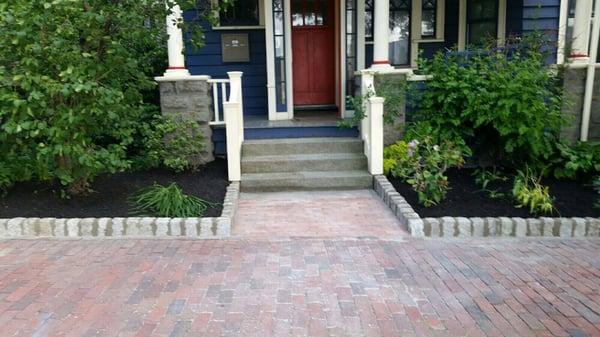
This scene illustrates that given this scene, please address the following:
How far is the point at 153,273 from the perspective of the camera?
3.79 m

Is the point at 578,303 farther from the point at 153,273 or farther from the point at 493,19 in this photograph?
the point at 493,19

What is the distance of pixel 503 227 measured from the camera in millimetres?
4578

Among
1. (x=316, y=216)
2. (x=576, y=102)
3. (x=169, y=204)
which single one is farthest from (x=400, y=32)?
(x=169, y=204)

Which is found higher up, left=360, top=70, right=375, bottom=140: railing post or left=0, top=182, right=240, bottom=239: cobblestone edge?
left=360, top=70, right=375, bottom=140: railing post

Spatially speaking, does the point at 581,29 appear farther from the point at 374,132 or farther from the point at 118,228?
the point at 118,228

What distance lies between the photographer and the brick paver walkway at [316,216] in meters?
4.73

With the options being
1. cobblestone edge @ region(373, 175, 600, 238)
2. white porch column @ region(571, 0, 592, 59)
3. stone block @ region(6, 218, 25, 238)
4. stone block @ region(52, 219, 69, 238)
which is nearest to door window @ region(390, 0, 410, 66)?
white porch column @ region(571, 0, 592, 59)

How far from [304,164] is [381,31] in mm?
2152

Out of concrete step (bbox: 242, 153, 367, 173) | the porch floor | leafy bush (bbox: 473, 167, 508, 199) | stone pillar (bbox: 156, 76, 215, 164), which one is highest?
stone pillar (bbox: 156, 76, 215, 164)

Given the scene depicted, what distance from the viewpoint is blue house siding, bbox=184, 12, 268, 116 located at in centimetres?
845

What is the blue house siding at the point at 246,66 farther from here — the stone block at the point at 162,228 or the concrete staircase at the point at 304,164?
the stone block at the point at 162,228

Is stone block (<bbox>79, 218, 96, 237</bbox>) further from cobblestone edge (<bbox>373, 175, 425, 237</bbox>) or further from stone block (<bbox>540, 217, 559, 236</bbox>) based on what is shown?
stone block (<bbox>540, 217, 559, 236</bbox>)

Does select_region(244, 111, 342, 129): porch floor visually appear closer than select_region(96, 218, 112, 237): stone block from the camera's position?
No

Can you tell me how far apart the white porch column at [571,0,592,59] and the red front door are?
12.5ft
